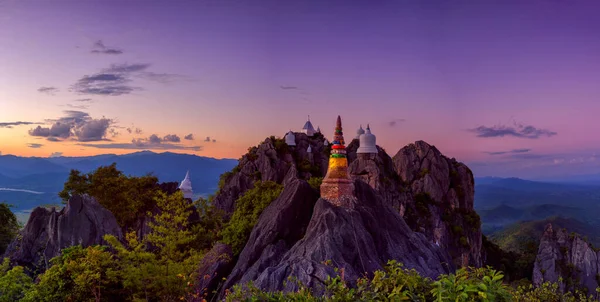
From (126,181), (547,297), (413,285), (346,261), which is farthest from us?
(126,181)

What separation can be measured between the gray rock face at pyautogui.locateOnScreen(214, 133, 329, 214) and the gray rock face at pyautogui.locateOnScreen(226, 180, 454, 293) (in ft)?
174

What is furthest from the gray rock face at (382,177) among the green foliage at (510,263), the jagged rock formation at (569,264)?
the jagged rock formation at (569,264)

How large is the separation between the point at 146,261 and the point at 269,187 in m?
18.9

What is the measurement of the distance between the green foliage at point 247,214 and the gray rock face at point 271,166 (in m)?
43.0

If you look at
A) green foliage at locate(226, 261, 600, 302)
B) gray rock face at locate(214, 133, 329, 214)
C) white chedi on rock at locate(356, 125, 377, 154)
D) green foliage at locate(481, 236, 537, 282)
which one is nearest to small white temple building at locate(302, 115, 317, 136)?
gray rock face at locate(214, 133, 329, 214)

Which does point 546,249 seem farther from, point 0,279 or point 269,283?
point 0,279

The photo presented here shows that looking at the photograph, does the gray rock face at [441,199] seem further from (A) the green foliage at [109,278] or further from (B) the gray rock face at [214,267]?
(A) the green foliage at [109,278]

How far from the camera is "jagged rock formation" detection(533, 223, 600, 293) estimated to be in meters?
88.6

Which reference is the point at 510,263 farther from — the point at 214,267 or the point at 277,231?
the point at 214,267

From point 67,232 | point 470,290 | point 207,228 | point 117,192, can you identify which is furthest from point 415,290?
point 117,192

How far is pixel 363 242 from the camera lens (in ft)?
98.4

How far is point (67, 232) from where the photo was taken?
3281 centimetres

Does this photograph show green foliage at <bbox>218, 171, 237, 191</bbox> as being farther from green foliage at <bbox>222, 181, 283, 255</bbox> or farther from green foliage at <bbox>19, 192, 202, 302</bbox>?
green foliage at <bbox>19, 192, 202, 302</bbox>

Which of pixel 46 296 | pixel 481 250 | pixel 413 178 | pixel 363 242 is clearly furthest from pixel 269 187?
pixel 481 250
